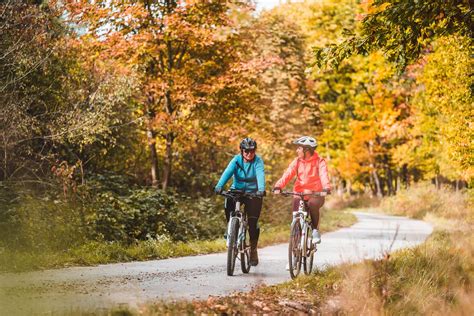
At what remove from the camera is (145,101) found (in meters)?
18.4

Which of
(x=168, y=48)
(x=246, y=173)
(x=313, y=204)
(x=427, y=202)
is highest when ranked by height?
(x=168, y=48)

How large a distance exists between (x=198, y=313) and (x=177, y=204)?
12.0m

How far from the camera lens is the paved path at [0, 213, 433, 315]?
635 cm

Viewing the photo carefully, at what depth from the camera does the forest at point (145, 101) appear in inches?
467

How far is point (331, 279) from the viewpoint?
881cm

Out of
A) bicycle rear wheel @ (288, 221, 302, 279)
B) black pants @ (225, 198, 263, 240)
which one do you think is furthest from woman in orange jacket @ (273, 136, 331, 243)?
black pants @ (225, 198, 263, 240)

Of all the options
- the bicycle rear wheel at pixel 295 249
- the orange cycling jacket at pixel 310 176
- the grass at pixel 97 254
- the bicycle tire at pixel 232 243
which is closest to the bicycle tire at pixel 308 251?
the bicycle rear wheel at pixel 295 249

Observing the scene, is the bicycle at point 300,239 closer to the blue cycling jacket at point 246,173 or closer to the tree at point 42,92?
the blue cycling jacket at point 246,173

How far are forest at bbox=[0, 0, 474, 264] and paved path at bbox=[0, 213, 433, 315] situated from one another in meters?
2.91

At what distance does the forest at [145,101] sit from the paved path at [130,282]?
114 inches

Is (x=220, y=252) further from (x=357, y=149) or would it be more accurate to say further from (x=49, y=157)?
(x=357, y=149)

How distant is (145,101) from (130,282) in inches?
408

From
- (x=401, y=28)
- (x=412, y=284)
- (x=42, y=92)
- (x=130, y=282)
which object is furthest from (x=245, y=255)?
(x=42, y=92)

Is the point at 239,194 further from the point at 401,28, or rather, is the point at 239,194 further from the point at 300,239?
the point at 401,28
